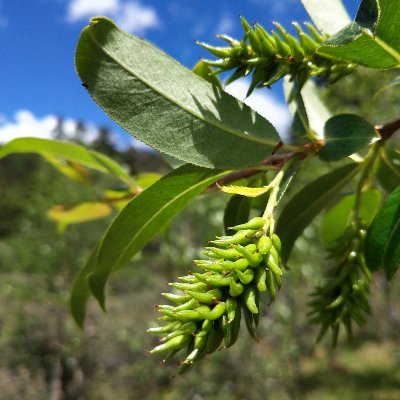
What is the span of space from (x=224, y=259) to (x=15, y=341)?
9.52 m

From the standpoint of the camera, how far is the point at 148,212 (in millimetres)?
808

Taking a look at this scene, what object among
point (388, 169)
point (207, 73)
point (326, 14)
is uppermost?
point (326, 14)

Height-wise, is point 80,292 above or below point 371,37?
below

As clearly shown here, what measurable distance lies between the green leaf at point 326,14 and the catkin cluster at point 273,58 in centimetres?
14

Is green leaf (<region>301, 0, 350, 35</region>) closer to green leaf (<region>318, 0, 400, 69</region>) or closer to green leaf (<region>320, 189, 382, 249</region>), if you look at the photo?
green leaf (<region>318, 0, 400, 69</region>)

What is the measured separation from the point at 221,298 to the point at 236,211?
12.6 inches

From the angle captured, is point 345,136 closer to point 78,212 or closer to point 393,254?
point 393,254

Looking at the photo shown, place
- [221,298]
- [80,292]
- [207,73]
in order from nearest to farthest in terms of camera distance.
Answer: [221,298]
[207,73]
[80,292]

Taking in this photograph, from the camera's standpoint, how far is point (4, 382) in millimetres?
8367

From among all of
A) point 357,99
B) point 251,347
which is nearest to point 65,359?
point 251,347

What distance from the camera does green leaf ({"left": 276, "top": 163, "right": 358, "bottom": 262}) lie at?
92 centimetres

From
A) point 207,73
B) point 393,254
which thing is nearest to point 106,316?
point 207,73

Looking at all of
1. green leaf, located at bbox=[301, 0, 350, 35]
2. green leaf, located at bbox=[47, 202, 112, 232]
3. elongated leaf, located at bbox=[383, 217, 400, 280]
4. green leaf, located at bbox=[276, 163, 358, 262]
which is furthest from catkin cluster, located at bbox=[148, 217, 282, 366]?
green leaf, located at bbox=[47, 202, 112, 232]

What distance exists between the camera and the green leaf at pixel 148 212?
79cm
